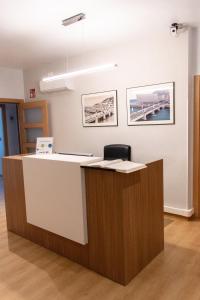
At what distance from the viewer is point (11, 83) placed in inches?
220

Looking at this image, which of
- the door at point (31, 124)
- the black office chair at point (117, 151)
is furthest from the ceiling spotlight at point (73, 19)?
the door at point (31, 124)

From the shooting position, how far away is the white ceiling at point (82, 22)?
105 inches

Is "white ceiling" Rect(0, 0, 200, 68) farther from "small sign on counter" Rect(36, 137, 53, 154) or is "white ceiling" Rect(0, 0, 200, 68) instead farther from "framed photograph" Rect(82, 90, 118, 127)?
"small sign on counter" Rect(36, 137, 53, 154)

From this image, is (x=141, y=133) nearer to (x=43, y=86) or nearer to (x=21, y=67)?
(x=43, y=86)

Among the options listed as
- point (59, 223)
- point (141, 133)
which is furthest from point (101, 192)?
point (141, 133)

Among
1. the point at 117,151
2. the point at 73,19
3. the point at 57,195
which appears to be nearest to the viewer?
the point at 57,195

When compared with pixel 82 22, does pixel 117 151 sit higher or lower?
lower

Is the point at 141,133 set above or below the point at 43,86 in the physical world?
below

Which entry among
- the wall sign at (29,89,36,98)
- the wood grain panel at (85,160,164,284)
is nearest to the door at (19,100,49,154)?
the wall sign at (29,89,36,98)

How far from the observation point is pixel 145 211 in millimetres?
2496

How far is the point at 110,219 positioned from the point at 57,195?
68cm

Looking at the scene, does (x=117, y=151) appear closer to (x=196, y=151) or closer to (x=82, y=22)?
(x=196, y=151)

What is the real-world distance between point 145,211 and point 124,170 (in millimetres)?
658

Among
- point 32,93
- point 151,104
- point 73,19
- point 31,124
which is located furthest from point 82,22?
point 31,124
